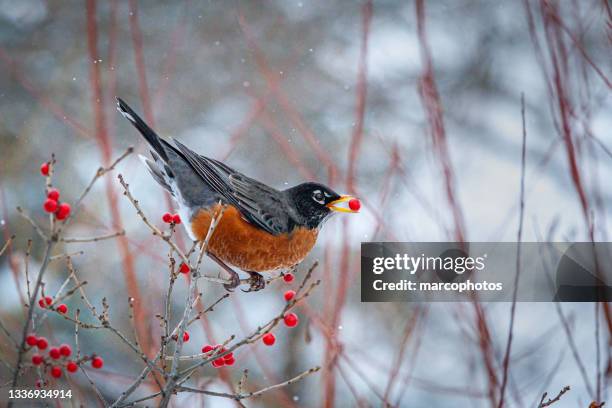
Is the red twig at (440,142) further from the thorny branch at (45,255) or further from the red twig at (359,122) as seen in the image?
the thorny branch at (45,255)

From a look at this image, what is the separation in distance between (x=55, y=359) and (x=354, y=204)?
2.17ft

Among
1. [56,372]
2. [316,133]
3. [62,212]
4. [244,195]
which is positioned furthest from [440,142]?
[316,133]

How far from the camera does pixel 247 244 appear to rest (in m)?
1.38

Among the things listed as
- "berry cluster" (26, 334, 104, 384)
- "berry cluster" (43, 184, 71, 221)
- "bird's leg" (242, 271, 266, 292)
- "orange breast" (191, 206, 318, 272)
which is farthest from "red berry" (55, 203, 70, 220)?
"bird's leg" (242, 271, 266, 292)

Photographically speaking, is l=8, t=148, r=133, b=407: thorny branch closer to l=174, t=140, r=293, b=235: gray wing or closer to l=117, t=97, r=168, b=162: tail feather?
l=117, t=97, r=168, b=162: tail feather

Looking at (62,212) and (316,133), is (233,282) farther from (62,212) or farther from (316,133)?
(316,133)

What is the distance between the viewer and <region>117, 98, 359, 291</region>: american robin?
1.38m

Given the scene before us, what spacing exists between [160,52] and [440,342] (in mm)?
1866

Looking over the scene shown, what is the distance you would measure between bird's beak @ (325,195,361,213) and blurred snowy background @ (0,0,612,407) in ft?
0.55

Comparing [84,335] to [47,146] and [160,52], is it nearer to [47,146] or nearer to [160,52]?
[47,146]

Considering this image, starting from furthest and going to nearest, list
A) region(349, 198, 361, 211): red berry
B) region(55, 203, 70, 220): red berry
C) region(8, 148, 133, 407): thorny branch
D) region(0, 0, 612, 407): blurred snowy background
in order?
region(0, 0, 612, 407): blurred snowy background, region(349, 198, 361, 211): red berry, region(55, 203, 70, 220): red berry, region(8, 148, 133, 407): thorny branch

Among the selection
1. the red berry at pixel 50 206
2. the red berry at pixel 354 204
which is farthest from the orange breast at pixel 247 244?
the red berry at pixel 50 206

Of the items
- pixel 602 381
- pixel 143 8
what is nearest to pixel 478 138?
pixel 143 8

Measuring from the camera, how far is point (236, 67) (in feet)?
10.3
